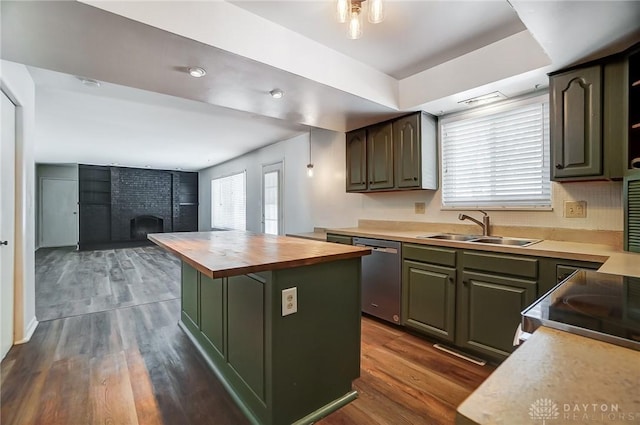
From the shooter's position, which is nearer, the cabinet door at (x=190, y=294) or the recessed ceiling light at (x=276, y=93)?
the recessed ceiling light at (x=276, y=93)

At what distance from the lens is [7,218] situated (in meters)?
2.36

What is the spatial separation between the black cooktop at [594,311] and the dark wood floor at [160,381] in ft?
3.58

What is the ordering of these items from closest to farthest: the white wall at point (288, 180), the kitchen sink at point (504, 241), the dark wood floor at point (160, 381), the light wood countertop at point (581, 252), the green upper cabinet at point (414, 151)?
the light wood countertop at point (581, 252), the dark wood floor at point (160, 381), the kitchen sink at point (504, 241), the green upper cabinet at point (414, 151), the white wall at point (288, 180)

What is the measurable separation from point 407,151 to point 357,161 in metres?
0.74

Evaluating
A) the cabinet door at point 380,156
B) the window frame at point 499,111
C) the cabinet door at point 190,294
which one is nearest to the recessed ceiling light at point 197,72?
the cabinet door at point 190,294

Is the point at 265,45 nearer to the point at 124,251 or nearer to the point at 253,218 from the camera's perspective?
the point at 253,218

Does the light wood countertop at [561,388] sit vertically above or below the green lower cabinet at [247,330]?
above

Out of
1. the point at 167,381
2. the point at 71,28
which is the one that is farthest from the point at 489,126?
the point at 167,381

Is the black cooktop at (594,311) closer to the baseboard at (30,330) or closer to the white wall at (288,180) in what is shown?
the baseboard at (30,330)

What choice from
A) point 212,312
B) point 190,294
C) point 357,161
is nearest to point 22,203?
point 190,294

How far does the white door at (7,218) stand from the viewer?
89.0 inches

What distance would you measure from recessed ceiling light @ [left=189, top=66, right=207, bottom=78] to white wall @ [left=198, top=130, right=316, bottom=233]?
288 cm

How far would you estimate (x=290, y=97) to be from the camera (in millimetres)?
2600

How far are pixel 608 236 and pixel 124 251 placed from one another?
9.36 meters
